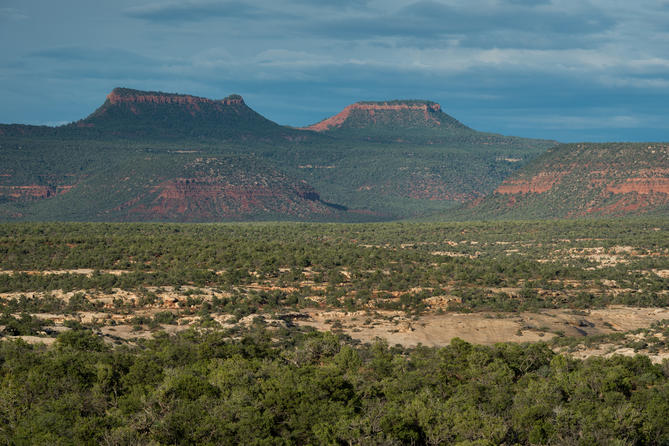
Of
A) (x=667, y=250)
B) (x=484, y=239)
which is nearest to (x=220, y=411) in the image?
(x=667, y=250)

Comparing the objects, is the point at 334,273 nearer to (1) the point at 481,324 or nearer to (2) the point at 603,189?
(1) the point at 481,324

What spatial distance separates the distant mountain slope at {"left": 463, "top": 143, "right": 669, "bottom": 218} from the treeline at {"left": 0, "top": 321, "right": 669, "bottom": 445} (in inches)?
5435

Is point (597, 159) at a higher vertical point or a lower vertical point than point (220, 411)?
higher

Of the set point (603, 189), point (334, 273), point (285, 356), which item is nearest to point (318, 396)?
point (285, 356)

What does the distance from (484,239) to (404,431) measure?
9798cm

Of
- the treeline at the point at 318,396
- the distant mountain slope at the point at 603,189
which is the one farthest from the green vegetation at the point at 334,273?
the distant mountain slope at the point at 603,189

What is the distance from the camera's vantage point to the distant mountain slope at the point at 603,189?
577 feet

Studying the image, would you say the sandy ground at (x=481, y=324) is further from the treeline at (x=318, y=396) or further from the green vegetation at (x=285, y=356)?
the treeline at (x=318, y=396)

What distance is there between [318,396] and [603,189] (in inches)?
6332

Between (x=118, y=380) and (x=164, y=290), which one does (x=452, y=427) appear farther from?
(x=164, y=290)

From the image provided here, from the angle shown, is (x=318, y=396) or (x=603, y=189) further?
(x=603, y=189)

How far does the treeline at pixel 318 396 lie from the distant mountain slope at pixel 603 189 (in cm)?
13805

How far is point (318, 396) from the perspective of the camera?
33.2 m

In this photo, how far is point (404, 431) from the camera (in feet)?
98.1
